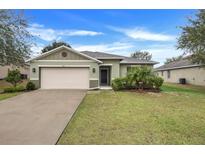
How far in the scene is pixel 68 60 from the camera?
2044cm

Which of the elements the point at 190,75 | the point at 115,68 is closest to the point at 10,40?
the point at 115,68

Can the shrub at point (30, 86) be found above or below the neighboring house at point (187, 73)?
below

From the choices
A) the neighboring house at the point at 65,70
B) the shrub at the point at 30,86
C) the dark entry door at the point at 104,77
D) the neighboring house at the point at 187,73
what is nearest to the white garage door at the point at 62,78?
the neighboring house at the point at 65,70

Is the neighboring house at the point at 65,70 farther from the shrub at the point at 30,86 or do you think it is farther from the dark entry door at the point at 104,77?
the dark entry door at the point at 104,77

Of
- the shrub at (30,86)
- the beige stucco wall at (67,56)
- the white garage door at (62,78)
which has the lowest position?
the shrub at (30,86)

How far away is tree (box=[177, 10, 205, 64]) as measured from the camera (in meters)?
18.1

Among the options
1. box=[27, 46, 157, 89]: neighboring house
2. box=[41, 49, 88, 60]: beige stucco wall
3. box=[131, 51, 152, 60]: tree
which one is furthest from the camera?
box=[131, 51, 152, 60]: tree

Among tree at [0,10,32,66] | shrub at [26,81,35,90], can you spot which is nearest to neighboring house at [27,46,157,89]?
shrub at [26,81,35,90]

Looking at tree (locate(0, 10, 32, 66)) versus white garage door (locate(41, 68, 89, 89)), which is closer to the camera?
tree (locate(0, 10, 32, 66))

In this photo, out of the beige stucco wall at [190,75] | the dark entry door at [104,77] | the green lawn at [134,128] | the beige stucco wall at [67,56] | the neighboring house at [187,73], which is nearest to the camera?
the green lawn at [134,128]

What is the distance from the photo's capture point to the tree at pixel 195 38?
59.5 ft

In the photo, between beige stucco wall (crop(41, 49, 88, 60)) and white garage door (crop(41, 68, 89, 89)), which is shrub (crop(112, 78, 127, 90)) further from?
beige stucco wall (crop(41, 49, 88, 60))

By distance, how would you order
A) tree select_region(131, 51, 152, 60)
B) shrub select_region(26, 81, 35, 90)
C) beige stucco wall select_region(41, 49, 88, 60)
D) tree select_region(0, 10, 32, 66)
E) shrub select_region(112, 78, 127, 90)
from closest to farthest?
tree select_region(0, 10, 32, 66), shrub select_region(112, 78, 127, 90), shrub select_region(26, 81, 35, 90), beige stucco wall select_region(41, 49, 88, 60), tree select_region(131, 51, 152, 60)

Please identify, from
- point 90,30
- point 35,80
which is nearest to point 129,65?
point 90,30
